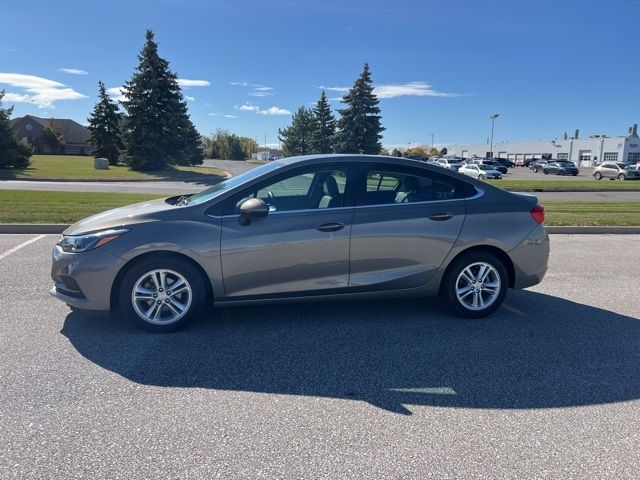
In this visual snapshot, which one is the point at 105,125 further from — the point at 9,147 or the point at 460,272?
the point at 460,272

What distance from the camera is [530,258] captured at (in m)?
4.94

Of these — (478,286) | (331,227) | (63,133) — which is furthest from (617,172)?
(63,133)

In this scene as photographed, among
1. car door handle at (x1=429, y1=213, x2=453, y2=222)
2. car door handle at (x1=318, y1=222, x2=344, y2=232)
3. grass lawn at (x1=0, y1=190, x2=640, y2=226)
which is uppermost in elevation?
car door handle at (x1=429, y1=213, x2=453, y2=222)

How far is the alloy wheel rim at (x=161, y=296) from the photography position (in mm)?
4262

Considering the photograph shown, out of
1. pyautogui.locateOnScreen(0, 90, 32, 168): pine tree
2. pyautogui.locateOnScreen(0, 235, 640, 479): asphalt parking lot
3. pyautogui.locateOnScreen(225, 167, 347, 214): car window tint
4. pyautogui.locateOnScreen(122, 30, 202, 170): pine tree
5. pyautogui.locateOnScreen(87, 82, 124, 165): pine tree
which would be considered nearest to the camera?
pyautogui.locateOnScreen(0, 235, 640, 479): asphalt parking lot

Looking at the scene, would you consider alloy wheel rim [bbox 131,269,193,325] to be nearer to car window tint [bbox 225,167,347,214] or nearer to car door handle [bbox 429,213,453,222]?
car window tint [bbox 225,167,347,214]

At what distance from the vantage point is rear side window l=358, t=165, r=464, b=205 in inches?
185

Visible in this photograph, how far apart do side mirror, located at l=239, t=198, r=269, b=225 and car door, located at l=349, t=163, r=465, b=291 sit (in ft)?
2.81

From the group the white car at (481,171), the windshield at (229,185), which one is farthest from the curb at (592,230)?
the white car at (481,171)

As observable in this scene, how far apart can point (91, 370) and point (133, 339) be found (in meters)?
0.59

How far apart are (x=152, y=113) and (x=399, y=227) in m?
37.4

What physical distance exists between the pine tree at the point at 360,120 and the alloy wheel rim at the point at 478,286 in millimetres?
40694

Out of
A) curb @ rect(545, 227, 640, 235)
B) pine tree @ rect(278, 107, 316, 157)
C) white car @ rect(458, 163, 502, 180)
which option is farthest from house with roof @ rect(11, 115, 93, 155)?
curb @ rect(545, 227, 640, 235)

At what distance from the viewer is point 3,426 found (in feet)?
9.50
